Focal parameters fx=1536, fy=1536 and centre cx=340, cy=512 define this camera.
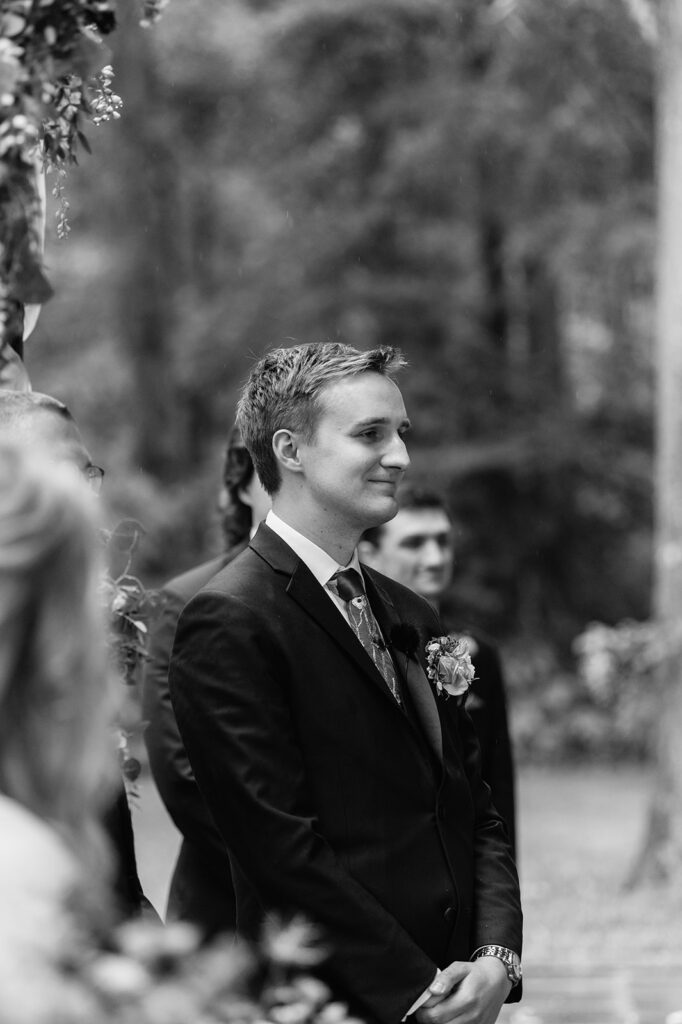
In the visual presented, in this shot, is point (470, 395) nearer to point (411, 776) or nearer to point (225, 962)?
point (411, 776)

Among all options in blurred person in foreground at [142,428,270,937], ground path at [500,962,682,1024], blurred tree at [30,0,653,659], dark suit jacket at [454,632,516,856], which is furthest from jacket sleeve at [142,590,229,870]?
blurred tree at [30,0,653,659]

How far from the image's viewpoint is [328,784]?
3.13 m

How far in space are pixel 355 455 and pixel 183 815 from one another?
1.25 meters

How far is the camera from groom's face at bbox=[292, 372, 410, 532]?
335cm

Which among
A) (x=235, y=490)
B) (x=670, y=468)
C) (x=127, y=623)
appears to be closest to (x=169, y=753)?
(x=127, y=623)

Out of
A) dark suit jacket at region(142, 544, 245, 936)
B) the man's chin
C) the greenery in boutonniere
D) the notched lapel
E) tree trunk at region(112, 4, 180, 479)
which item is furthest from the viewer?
tree trunk at region(112, 4, 180, 479)

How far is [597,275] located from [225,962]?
17787 millimetres

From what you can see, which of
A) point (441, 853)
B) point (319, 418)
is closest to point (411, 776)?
point (441, 853)

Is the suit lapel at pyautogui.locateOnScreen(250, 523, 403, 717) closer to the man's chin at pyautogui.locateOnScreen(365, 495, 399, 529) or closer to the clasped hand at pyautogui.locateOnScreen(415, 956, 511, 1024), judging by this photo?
the man's chin at pyautogui.locateOnScreen(365, 495, 399, 529)

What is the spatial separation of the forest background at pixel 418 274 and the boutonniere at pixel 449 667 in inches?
546

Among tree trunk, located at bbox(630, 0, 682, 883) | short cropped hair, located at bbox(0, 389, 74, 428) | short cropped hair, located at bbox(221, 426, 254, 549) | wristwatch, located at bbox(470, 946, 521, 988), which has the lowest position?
wristwatch, located at bbox(470, 946, 521, 988)

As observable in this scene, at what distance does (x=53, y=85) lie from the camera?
294cm

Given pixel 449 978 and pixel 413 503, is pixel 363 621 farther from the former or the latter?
pixel 413 503

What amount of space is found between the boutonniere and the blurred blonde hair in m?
1.59
